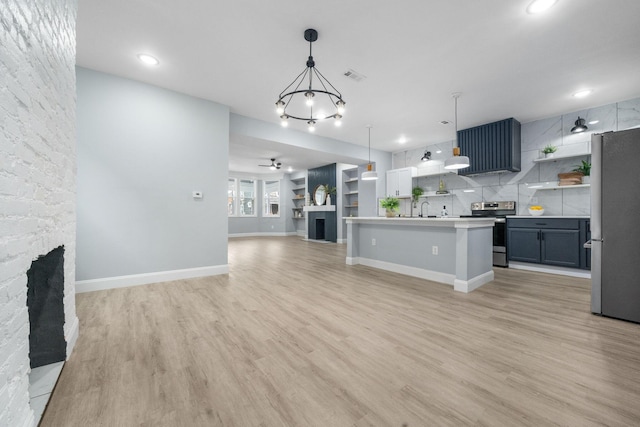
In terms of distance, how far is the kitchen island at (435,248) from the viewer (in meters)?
3.37

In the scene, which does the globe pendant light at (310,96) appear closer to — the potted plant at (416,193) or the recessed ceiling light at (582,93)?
the potted plant at (416,193)

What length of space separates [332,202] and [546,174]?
5.90m

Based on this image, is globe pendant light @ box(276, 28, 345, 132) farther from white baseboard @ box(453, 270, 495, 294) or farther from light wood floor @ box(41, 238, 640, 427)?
white baseboard @ box(453, 270, 495, 294)

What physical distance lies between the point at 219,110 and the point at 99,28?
1773 mm

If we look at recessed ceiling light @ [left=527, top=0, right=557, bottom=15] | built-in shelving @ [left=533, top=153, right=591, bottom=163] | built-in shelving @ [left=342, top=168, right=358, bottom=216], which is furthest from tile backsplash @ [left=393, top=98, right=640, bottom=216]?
recessed ceiling light @ [left=527, top=0, right=557, bottom=15]

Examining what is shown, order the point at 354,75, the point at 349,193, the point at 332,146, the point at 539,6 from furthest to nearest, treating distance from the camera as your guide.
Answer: the point at 349,193 < the point at 332,146 < the point at 354,75 < the point at 539,6

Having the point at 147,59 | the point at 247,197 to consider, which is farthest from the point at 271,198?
the point at 147,59

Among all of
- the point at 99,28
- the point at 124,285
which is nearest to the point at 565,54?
the point at 99,28

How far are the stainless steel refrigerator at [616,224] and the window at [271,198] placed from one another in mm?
10323

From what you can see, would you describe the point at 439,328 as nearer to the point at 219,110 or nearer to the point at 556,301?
the point at 556,301

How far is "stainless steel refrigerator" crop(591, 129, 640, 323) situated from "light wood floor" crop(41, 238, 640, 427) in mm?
246

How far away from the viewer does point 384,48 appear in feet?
9.55

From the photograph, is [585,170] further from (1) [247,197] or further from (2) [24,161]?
(1) [247,197]

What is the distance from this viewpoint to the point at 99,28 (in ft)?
8.53
